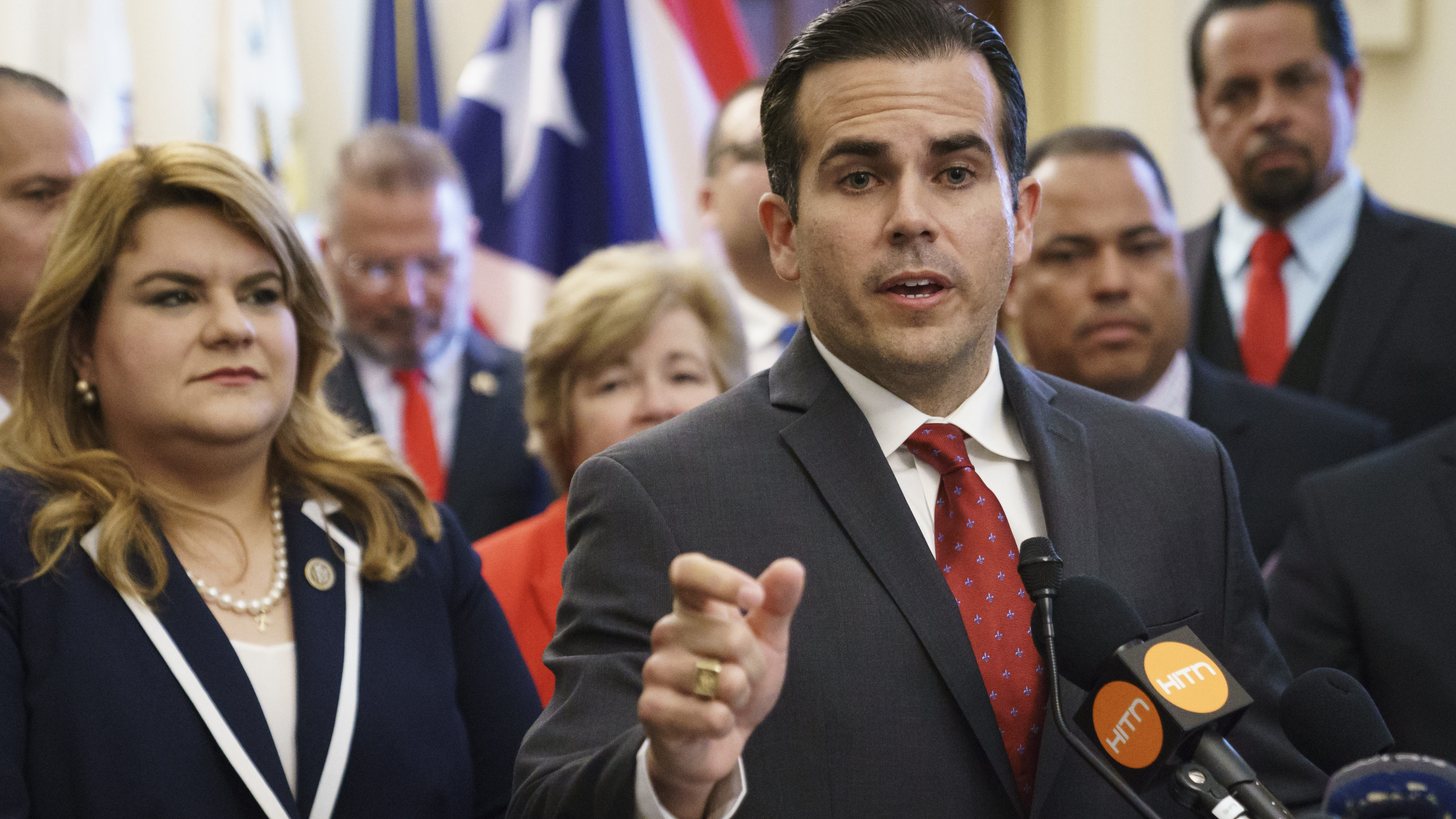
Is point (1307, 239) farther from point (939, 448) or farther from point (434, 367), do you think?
point (939, 448)

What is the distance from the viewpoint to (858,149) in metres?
1.65

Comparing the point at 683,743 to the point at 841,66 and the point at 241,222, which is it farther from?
the point at 241,222

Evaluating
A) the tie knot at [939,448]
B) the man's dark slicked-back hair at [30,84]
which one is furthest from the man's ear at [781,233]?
the man's dark slicked-back hair at [30,84]

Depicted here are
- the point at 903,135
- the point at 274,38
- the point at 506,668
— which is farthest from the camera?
the point at 274,38

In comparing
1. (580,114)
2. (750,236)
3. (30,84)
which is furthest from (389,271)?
(580,114)

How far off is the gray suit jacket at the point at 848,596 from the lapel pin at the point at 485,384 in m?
2.06

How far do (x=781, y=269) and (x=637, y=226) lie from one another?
9.73 feet

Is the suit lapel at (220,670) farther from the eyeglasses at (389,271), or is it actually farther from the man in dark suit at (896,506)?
the eyeglasses at (389,271)

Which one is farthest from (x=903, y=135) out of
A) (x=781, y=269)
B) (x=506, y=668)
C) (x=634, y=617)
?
(x=506, y=668)

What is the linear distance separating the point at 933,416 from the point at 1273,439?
1.70 metres

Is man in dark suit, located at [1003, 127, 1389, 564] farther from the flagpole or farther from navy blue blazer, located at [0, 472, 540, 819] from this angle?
the flagpole

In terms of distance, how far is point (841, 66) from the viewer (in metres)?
1.70

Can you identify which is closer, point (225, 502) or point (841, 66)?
point (841, 66)

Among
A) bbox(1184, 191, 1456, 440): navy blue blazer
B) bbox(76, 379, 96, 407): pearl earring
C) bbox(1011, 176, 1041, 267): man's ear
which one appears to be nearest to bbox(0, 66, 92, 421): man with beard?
bbox(76, 379, 96, 407): pearl earring
